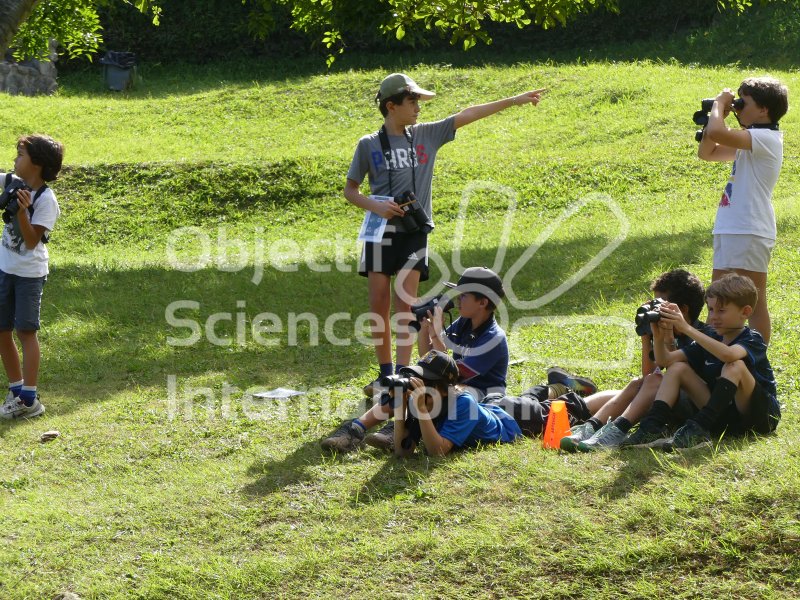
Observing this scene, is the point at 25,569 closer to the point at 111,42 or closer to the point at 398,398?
the point at 398,398

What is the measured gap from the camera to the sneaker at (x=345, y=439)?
18.9ft

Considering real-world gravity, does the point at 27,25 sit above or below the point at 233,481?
above

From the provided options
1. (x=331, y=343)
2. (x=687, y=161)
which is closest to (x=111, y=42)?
(x=687, y=161)

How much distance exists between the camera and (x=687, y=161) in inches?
564

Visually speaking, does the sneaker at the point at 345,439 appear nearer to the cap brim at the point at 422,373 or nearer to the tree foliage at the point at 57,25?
the cap brim at the point at 422,373

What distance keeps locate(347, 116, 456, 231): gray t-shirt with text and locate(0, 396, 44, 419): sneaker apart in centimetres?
269

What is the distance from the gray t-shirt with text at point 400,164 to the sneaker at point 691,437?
7.55 ft

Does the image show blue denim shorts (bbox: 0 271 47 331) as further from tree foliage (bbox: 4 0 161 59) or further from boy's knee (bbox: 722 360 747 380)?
tree foliage (bbox: 4 0 161 59)

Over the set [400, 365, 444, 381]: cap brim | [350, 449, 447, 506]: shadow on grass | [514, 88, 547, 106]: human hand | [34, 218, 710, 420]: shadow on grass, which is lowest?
[34, 218, 710, 420]: shadow on grass

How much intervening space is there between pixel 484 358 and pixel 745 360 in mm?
1503

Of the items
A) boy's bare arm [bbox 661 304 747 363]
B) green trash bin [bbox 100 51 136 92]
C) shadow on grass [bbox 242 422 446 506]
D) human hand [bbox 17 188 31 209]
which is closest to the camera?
boy's bare arm [bbox 661 304 747 363]

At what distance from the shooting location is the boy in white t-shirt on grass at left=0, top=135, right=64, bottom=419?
664cm

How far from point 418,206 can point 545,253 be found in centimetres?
494

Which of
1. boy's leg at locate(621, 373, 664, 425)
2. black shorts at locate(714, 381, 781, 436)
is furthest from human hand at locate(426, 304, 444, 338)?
black shorts at locate(714, 381, 781, 436)
